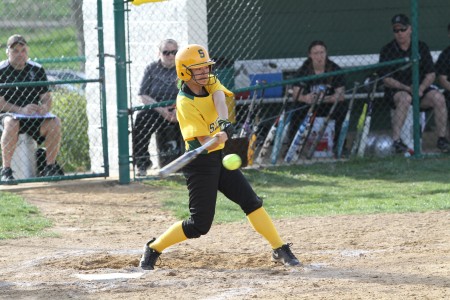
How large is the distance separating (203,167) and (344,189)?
3.76 metres

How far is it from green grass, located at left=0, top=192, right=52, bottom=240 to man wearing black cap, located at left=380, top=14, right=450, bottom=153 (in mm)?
4725

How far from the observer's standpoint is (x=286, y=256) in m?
6.54

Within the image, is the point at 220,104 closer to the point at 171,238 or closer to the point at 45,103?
the point at 171,238

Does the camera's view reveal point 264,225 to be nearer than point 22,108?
Yes

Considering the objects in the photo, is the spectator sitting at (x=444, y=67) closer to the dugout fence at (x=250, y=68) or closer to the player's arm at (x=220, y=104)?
the dugout fence at (x=250, y=68)

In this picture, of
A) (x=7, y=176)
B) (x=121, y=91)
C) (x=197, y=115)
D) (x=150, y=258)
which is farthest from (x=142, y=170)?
(x=197, y=115)

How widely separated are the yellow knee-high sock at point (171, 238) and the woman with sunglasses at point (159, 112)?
13.5ft

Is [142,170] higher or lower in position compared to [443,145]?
lower

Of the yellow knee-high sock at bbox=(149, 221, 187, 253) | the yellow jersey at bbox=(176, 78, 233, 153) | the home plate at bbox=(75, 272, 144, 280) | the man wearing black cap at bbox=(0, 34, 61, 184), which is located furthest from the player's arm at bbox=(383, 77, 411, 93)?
the home plate at bbox=(75, 272, 144, 280)

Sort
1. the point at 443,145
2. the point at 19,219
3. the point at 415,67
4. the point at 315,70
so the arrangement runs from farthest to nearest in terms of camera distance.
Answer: the point at 443,145 → the point at 315,70 → the point at 415,67 → the point at 19,219

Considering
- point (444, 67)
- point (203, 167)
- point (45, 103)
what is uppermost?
point (444, 67)

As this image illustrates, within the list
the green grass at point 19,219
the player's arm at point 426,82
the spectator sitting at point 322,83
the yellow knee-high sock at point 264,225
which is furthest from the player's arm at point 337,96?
the yellow knee-high sock at point 264,225

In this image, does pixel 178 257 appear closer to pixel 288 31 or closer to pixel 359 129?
pixel 359 129

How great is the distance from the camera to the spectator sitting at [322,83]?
11.6 metres
